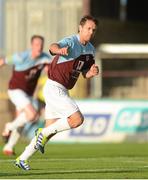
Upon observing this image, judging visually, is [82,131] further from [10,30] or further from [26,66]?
[10,30]

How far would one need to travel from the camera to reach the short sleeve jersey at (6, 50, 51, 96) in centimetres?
1892

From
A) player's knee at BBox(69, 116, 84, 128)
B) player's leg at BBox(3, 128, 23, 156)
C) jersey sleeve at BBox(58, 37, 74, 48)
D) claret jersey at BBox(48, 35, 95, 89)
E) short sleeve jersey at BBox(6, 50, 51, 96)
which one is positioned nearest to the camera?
jersey sleeve at BBox(58, 37, 74, 48)

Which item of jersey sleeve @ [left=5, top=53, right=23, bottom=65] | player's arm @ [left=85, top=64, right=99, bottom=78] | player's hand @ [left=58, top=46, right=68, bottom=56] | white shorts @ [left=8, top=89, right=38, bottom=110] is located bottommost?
white shorts @ [left=8, top=89, right=38, bottom=110]

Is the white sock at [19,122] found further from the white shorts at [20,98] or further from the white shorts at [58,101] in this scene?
the white shorts at [58,101]

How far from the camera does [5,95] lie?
2662 centimetres

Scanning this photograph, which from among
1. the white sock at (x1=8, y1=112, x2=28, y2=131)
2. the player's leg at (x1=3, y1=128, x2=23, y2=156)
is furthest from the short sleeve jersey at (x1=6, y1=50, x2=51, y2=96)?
the player's leg at (x1=3, y1=128, x2=23, y2=156)

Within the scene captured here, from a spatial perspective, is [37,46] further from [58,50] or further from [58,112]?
[58,50]

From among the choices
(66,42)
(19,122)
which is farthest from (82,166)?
(19,122)

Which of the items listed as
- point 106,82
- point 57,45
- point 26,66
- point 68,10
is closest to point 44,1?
point 68,10

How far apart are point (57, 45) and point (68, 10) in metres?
22.0

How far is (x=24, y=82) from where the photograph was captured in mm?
19094

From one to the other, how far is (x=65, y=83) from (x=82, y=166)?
154 cm

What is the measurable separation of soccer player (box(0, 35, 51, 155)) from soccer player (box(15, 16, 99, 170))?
15.5 feet

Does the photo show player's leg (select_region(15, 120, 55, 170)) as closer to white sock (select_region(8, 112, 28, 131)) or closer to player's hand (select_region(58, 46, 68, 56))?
player's hand (select_region(58, 46, 68, 56))
